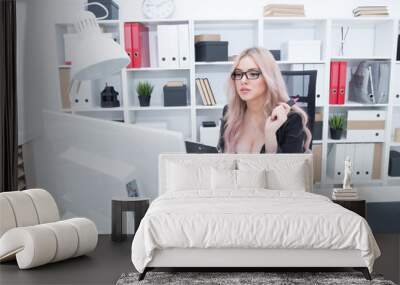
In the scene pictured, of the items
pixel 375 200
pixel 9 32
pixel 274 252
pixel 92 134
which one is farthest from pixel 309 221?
pixel 9 32

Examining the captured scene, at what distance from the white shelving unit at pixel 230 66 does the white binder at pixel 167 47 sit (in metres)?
0.08

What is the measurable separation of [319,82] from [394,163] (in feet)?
3.83

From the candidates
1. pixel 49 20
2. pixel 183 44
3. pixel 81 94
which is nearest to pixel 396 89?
pixel 183 44

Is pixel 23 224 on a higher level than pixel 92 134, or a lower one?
lower

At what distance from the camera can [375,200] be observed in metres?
5.36

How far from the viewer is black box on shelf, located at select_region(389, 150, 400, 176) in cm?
526

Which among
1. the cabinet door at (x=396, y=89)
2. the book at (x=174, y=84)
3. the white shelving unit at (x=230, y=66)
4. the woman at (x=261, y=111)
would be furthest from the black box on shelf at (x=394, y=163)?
the book at (x=174, y=84)

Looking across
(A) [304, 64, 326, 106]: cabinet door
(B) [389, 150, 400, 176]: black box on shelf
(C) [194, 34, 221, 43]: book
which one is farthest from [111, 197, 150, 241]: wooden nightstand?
(B) [389, 150, 400, 176]: black box on shelf

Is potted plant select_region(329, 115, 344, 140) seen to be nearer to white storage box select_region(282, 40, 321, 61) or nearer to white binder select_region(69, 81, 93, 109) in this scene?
white storage box select_region(282, 40, 321, 61)

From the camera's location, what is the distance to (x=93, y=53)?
5207mm

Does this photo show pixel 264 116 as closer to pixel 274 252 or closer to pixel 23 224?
pixel 274 252

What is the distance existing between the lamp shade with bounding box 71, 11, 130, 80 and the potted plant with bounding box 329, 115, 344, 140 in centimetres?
217

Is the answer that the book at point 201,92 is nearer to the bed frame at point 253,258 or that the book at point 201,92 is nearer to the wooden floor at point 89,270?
the wooden floor at point 89,270

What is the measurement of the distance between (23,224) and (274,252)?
202 centimetres
